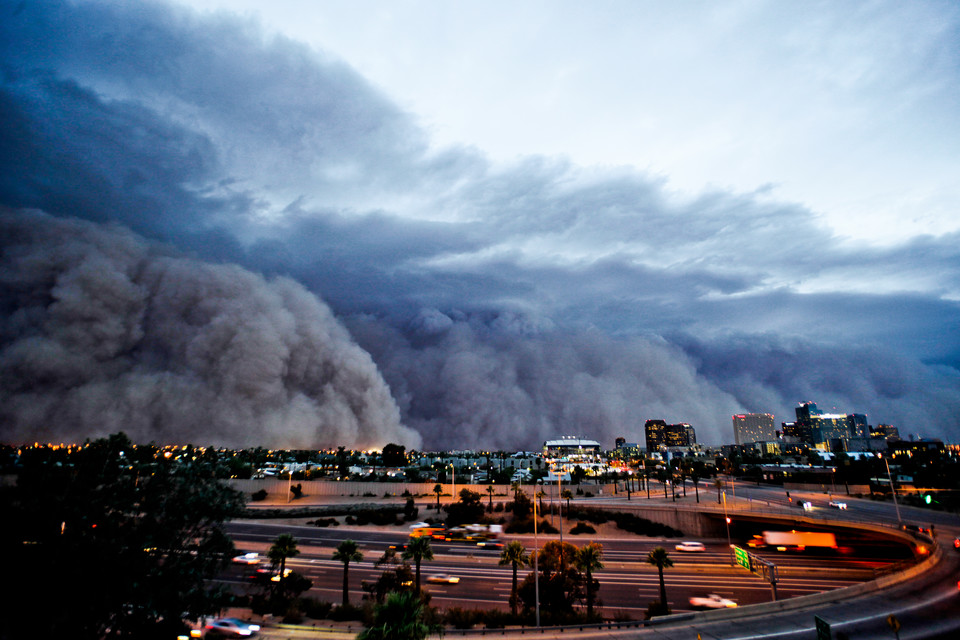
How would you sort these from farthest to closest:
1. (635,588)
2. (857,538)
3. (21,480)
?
(857,538)
(635,588)
(21,480)

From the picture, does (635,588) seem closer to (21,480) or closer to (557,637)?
(557,637)

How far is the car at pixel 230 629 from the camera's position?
74.5 feet

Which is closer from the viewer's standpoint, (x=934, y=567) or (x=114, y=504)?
(x=114, y=504)

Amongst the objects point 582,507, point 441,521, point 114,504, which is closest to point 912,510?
point 582,507

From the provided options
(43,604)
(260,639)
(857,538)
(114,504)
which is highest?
(114,504)

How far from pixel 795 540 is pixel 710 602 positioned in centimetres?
2258

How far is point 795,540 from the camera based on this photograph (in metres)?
45.2

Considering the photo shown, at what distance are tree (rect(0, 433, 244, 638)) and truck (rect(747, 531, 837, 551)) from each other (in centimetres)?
5177

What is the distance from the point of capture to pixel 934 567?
2833cm

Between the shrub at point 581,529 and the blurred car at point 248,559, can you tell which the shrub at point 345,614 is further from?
the shrub at point 581,529

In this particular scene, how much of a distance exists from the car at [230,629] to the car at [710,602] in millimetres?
27400

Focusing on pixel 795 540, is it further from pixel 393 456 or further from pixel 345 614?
pixel 393 456

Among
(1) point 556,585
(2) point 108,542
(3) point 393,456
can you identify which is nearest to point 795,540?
(1) point 556,585

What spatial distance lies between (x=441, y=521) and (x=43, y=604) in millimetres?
51255
